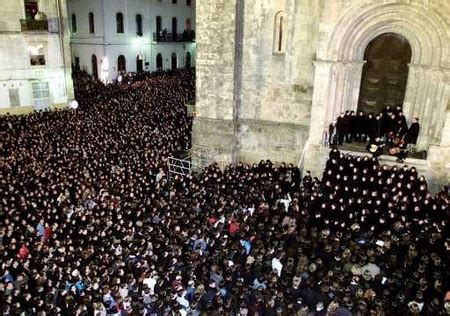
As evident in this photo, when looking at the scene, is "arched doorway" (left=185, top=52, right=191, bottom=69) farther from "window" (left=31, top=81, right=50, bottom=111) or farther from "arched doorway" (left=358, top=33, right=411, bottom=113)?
"arched doorway" (left=358, top=33, right=411, bottom=113)

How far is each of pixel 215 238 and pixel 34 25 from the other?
2085cm

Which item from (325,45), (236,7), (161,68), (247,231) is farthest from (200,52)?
(161,68)

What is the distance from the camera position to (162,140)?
781 inches

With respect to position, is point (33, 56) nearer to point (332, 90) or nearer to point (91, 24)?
point (91, 24)

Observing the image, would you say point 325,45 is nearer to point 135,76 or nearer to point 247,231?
point 247,231

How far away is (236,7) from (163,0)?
97.1 feet

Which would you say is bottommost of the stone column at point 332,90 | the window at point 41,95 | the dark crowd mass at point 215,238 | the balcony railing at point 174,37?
the dark crowd mass at point 215,238

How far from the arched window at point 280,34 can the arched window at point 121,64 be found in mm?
25254

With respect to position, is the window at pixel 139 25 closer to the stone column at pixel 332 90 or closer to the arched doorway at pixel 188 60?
the arched doorway at pixel 188 60

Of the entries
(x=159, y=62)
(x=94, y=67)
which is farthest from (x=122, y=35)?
(x=159, y=62)

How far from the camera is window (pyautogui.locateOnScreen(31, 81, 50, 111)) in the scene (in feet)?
89.6

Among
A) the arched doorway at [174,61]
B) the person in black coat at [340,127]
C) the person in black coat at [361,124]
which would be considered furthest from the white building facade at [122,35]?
the person in black coat at [361,124]

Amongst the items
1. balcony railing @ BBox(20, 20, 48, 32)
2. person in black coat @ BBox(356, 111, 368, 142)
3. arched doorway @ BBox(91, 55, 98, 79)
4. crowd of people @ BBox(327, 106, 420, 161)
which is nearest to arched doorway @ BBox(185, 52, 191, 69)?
arched doorway @ BBox(91, 55, 98, 79)

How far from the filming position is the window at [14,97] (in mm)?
26203
